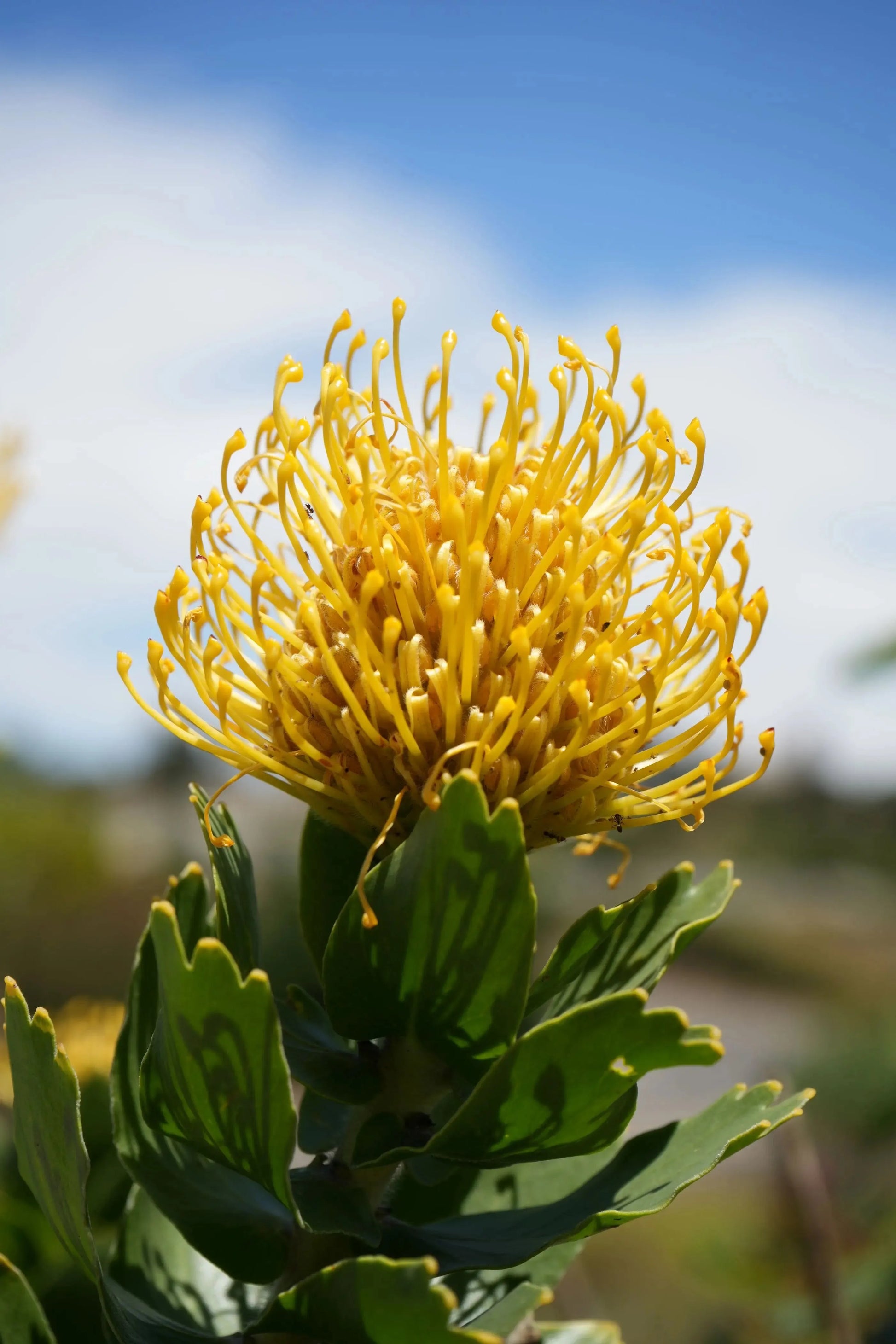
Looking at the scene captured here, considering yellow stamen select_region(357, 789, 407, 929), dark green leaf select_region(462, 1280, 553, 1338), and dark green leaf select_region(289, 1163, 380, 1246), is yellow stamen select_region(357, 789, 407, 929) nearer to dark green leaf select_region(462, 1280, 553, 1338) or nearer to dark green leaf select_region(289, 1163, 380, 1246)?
dark green leaf select_region(289, 1163, 380, 1246)

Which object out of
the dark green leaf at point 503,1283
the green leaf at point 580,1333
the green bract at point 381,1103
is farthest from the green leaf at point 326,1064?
the green leaf at point 580,1333

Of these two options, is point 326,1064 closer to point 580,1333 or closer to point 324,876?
point 324,876

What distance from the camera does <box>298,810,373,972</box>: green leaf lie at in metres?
1.18

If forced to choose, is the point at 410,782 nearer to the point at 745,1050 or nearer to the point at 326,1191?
the point at 326,1191

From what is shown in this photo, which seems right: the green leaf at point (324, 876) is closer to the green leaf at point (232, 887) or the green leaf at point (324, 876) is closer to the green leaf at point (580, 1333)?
the green leaf at point (232, 887)

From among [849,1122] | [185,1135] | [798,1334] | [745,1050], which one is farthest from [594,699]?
[745,1050]

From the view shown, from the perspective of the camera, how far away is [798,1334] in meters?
3.08

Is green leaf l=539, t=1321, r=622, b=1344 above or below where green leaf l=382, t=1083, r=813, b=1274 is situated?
below

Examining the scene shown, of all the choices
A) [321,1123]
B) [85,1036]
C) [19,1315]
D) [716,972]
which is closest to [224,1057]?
[321,1123]

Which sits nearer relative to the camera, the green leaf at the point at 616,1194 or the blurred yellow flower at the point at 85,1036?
the green leaf at the point at 616,1194

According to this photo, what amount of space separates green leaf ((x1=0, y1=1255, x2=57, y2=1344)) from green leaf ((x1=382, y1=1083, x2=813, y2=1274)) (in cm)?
35

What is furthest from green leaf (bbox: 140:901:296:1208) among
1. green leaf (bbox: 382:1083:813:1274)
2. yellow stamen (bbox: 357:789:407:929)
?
green leaf (bbox: 382:1083:813:1274)

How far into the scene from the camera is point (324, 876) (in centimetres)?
119

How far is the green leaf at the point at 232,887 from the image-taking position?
3.46ft
